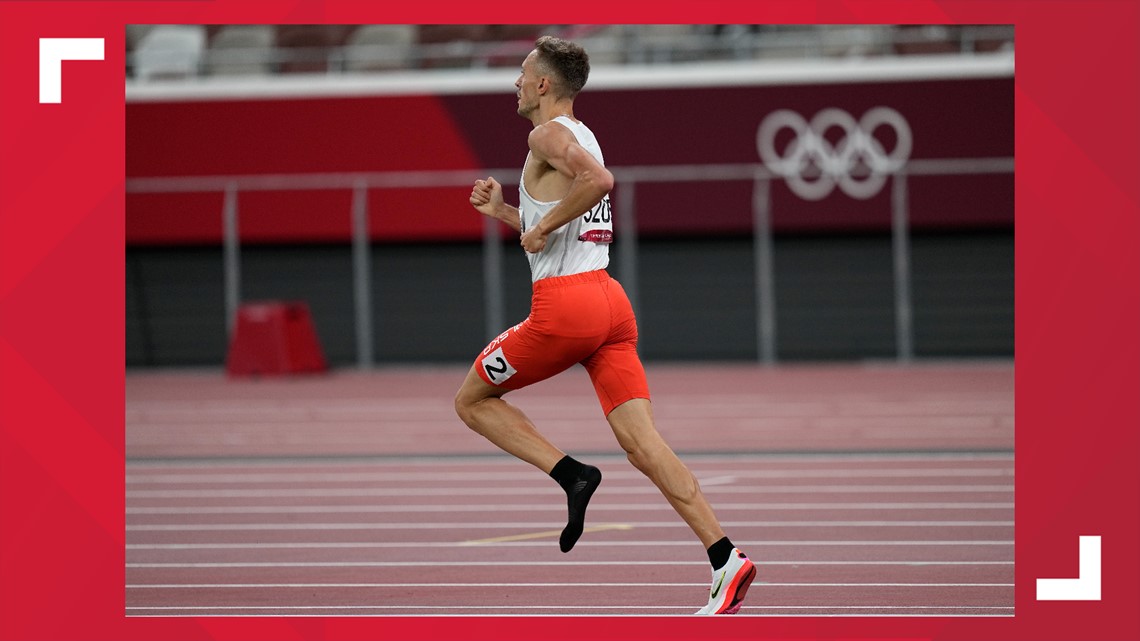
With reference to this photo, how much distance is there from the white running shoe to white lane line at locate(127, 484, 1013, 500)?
4.35 metres

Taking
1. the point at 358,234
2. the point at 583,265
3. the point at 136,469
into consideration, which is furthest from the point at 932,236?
the point at 583,265

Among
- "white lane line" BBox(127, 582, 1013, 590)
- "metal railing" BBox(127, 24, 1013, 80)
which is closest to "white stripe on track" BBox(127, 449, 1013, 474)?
"white lane line" BBox(127, 582, 1013, 590)

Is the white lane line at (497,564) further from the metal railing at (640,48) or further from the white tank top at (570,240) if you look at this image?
the metal railing at (640,48)

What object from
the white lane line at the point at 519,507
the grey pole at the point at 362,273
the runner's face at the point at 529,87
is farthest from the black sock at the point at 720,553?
the grey pole at the point at 362,273

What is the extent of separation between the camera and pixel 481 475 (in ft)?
37.7

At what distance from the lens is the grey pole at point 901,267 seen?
21031mm

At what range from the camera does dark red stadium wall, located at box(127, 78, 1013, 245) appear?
825 inches

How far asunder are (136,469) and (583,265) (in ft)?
23.1

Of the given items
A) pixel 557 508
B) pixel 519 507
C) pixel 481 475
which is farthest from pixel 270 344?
pixel 557 508
